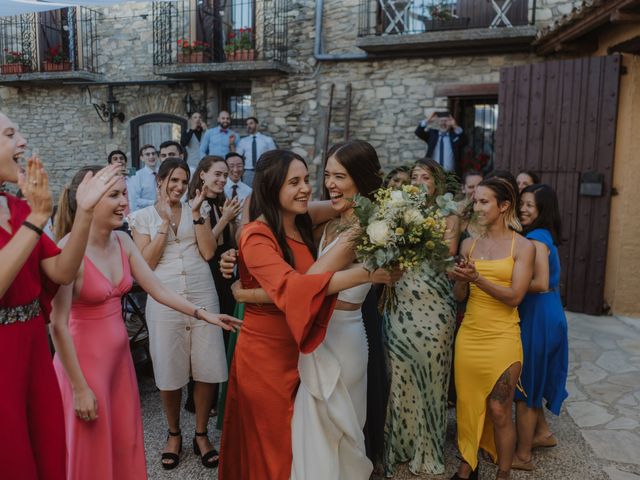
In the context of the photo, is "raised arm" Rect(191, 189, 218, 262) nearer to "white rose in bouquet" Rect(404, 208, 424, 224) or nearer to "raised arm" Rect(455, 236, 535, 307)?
"raised arm" Rect(455, 236, 535, 307)

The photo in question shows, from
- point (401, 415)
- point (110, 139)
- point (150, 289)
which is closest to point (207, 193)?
point (150, 289)

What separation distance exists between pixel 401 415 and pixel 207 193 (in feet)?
6.75

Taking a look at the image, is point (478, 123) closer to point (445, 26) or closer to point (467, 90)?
point (467, 90)

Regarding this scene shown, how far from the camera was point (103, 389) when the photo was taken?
8.13 feet

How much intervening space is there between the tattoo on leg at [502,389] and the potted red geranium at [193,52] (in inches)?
390

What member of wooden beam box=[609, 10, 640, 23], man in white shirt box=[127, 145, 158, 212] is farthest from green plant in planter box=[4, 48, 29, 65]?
wooden beam box=[609, 10, 640, 23]

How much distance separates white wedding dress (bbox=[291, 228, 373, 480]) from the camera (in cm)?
249

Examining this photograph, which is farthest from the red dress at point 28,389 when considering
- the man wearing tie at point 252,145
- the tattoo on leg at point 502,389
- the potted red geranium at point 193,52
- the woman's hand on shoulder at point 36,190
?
the potted red geranium at point 193,52

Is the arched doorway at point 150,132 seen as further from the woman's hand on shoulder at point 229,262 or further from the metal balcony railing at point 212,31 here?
the woman's hand on shoulder at point 229,262

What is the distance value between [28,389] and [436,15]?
9420 millimetres

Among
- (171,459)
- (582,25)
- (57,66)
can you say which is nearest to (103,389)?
(171,459)

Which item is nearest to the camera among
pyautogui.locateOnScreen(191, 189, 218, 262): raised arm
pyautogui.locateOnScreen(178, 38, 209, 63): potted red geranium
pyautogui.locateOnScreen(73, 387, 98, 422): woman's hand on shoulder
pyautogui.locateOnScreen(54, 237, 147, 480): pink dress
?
pyautogui.locateOnScreen(73, 387, 98, 422): woman's hand on shoulder

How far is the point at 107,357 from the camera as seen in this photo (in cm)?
253

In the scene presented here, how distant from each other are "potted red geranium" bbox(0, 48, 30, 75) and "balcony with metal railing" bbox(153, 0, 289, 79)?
3.63 m
